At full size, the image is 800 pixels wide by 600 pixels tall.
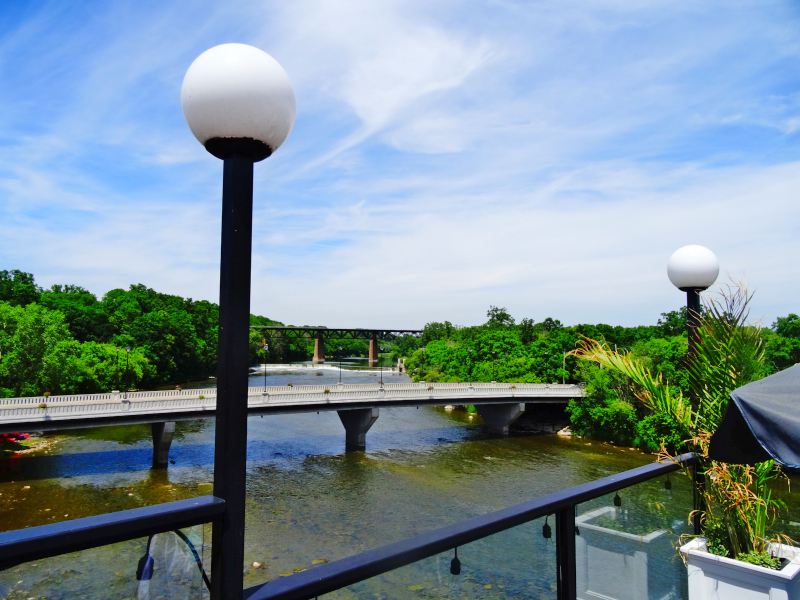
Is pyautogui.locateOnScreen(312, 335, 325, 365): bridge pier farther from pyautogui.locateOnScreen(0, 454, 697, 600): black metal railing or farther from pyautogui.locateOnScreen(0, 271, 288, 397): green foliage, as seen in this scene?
pyautogui.locateOnScreen(0, 454, 697, 600): black metal railing

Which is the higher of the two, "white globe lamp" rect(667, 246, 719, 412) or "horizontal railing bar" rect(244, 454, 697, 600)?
"white globe lamp" rect(667, 246, 719, 412)

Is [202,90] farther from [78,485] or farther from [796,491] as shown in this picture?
[796,491]

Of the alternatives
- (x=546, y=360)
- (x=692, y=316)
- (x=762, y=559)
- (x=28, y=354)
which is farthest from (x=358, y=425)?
(x=762, y=559)

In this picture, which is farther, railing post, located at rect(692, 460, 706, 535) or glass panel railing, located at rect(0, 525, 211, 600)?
railing post, located at rect(692, 460, 706, 535)

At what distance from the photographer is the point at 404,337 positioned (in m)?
128

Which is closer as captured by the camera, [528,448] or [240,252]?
[240,252]

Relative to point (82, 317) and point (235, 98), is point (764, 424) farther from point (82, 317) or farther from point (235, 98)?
point (82, 317)

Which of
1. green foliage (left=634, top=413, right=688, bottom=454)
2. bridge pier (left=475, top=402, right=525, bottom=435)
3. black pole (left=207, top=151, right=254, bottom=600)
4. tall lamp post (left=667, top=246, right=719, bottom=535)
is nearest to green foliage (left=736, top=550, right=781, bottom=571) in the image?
tall lamp post (left=667, top=246, right=719, bottom=535)

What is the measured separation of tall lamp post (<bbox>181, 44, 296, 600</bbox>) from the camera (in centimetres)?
181

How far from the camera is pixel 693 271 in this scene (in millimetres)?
4738

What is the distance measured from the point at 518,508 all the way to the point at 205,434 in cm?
3572

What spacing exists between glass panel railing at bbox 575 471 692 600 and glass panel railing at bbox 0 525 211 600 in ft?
6.18

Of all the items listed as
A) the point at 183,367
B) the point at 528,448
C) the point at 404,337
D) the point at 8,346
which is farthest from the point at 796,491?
the point at 404,337

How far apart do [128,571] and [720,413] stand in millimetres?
4283
